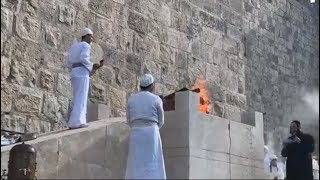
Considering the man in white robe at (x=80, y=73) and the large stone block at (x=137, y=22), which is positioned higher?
the large stone block at (x=137, y=22)

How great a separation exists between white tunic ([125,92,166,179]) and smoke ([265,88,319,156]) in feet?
30.5

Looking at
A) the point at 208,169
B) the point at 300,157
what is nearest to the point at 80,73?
the point at 208,169

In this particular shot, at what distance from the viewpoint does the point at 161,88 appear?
35.7 feet

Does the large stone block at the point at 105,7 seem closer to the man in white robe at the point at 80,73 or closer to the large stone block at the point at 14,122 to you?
the man in white robe at the point at 80,73

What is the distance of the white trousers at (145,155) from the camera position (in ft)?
19.2

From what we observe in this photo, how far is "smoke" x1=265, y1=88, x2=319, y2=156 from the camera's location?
15.2 m

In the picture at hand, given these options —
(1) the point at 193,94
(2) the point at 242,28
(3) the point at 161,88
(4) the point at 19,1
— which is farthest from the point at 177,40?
(1) the point at 193,94

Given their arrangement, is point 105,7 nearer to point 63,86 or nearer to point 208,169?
point 63,86

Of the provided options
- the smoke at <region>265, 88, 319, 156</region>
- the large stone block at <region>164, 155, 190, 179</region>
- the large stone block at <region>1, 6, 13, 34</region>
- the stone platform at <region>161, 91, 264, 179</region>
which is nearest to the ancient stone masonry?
the large stone block at <region>1, 6, 13, 34</region>

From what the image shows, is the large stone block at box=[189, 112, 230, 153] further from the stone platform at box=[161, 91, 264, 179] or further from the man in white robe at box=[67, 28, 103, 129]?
the man in white robe at box=[67, 28, 103, 129]

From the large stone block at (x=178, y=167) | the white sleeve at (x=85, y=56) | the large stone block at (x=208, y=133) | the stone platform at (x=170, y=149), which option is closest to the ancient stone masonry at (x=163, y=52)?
the white sleeve at (x=85, y=56)

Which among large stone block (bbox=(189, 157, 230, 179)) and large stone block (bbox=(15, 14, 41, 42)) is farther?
large stone block (bbox=(15, 14, 41, 42))

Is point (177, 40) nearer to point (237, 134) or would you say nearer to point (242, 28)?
point (242, 28)

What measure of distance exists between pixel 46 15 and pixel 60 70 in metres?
0.90
